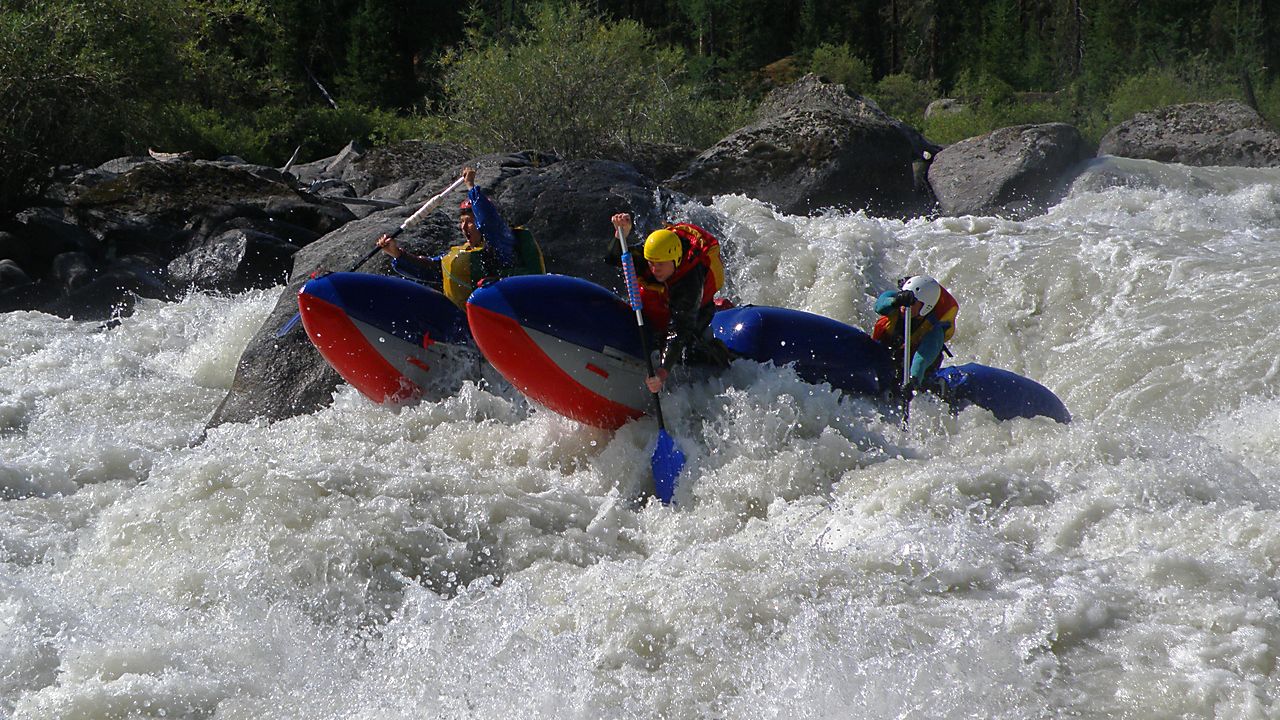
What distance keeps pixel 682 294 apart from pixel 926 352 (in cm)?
132

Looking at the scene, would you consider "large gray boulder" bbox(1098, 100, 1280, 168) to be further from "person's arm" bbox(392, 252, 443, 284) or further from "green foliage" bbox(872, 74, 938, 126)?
"person's arm" bbox(392, 252, 443, 284)

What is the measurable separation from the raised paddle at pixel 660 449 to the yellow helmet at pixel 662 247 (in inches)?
4.5

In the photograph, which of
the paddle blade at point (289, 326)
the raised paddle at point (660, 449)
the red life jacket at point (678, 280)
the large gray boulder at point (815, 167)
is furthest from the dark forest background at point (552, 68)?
the raised paddle at point (660, 449)

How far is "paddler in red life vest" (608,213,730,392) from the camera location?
5.48m

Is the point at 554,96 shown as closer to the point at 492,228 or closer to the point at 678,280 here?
the point at 492,228

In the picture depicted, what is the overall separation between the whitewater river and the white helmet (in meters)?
0.53

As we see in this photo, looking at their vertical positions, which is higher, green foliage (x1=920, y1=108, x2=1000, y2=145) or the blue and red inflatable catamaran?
the blue and red inflatable catamaran

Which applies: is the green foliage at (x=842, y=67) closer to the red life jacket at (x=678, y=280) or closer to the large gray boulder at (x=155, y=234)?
the large gray boulder at (x=155, y=234)

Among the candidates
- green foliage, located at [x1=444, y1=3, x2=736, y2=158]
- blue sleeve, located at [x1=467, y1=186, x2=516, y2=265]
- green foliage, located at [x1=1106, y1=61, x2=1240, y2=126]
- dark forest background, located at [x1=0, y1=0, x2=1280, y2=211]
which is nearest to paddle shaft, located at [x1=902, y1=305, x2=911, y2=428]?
blue sleeve, located at [x1=467, y1=186, x2=516, y2=265]

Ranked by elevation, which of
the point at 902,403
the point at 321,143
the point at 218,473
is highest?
the point at 218,473

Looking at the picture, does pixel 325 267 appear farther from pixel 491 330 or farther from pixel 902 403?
pixel 902 403

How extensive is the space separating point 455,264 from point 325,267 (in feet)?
5.64

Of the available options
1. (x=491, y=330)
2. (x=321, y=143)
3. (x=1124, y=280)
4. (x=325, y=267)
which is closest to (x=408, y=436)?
(x=491, y=330)

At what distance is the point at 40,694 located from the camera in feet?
10.8
